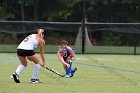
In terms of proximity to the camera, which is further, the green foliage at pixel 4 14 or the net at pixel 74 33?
the green foliage at pixel 4 14

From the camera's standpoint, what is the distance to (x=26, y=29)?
3453cm

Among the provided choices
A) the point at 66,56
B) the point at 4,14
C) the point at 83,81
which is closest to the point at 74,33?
the point at 66,56

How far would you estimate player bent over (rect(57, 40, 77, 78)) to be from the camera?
18938mm

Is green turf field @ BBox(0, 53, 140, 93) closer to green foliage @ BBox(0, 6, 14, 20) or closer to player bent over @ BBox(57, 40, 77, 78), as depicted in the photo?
player bent over @ BBox(57, 40, 77, 78)

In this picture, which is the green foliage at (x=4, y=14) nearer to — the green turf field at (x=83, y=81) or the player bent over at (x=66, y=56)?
the green turf field at (x=83, y=81)

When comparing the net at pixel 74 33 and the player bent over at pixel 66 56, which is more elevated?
the player bent over at pixel 66 56

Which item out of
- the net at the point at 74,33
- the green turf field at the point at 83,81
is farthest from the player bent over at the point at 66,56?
the net at the point at 74,33

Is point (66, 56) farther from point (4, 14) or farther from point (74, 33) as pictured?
point (4, 14)

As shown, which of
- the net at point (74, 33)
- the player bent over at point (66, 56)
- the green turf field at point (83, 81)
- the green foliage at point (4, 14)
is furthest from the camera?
the green foliage at point (4, 14)

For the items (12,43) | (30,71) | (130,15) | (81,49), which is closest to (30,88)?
(30,71)

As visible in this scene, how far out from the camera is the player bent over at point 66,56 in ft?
62.1

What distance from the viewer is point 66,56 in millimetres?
19469

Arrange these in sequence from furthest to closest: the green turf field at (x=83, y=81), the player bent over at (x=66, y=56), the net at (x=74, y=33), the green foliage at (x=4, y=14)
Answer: the green foliage at (x=4, y=14), the net at (x=74, y=33), the player bent over at (x=66, y=56), the green turf field at (x=83, y=81)

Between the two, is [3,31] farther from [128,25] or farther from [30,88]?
[30,88]
